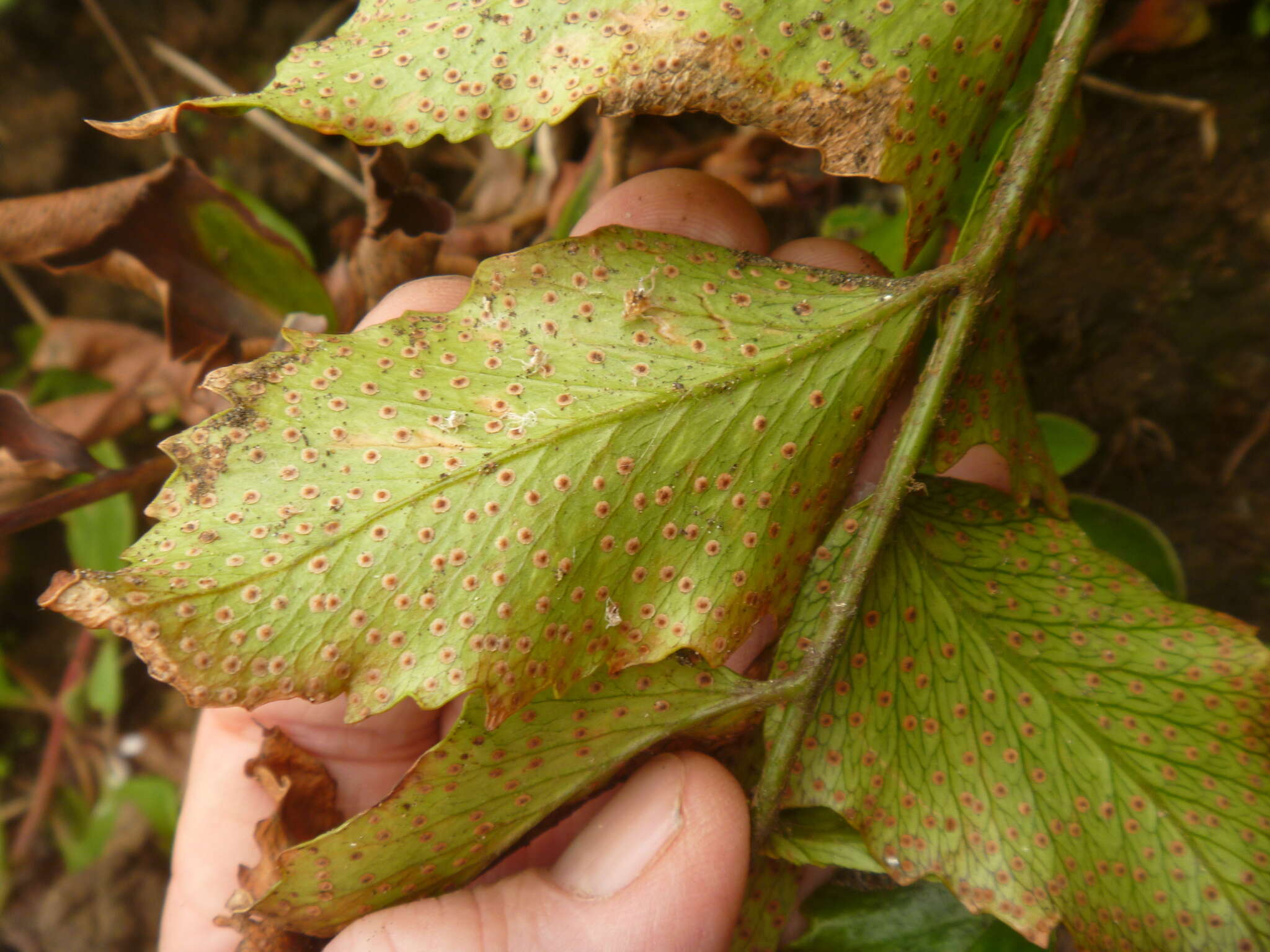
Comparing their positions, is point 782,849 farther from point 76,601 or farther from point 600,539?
point 76,601

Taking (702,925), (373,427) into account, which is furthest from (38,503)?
(702,925)

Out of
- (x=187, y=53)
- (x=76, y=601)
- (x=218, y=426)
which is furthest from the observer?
(x=187, y=53)

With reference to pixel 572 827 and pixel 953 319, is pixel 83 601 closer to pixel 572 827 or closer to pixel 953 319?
pixel 572 827

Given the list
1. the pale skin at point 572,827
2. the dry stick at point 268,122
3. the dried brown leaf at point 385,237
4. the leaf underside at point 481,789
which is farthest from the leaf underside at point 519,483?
the dry stick at point 268,122

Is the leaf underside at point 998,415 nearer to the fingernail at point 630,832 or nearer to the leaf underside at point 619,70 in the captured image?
the leaf underside at point 619,70

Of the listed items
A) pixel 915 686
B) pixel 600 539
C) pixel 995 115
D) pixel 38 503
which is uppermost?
pixel 995 115

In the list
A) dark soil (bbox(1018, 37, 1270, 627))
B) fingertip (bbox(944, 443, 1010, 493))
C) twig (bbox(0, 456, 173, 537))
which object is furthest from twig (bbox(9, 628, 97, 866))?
dark soil (bbox(1018, 37, 1270, 627))
